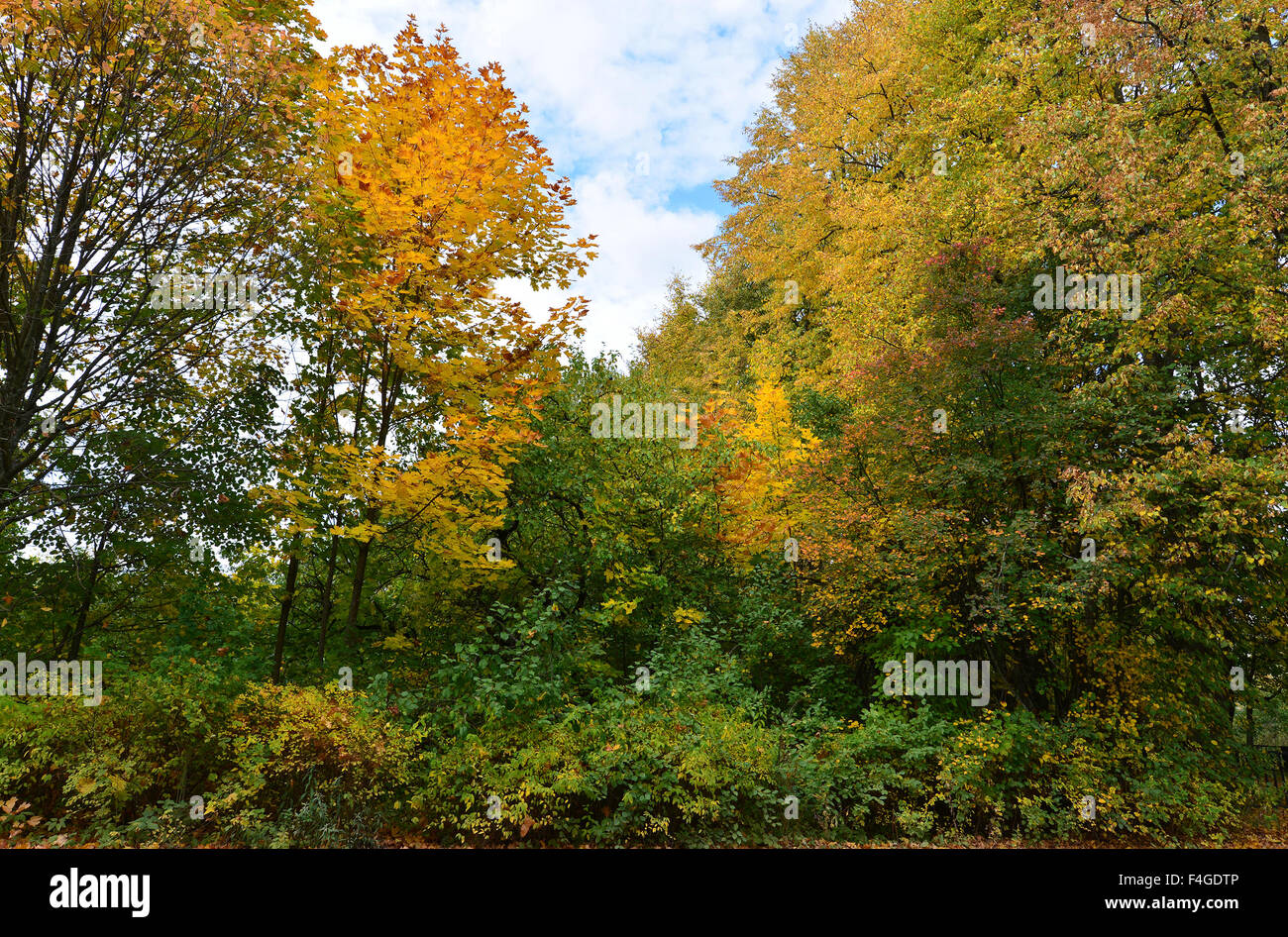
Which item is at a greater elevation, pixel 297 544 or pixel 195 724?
pixel 297 544

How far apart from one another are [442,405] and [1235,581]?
11.7 m

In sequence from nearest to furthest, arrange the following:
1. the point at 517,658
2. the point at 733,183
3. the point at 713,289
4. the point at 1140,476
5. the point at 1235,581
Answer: the point at 517,658 < the point at 1140,476 < the point at 1235,581 < the point at 733,183 < the point at 713,289

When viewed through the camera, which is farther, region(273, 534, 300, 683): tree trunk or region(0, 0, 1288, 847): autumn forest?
region(273, 534, 300, 683): tree trunk

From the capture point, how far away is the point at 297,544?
30.6ft

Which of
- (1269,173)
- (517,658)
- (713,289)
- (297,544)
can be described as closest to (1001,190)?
(1269,173)

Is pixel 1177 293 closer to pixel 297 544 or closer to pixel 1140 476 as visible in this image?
pixel 1140 476

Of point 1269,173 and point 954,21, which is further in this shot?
point 954,21

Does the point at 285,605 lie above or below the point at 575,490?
below

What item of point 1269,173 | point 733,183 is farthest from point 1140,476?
point 733,183

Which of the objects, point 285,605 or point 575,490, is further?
point 575,490

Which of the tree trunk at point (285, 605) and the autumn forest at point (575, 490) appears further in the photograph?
the tree trunk at point (285, 605)
